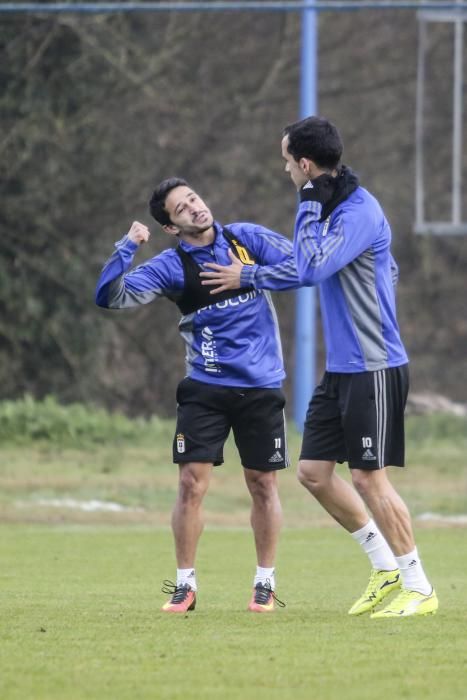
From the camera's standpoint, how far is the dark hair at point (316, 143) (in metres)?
6.63

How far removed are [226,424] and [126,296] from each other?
77 centimetres

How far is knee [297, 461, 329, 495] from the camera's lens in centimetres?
686

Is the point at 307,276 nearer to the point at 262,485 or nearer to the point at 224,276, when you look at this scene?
the point at 224,276

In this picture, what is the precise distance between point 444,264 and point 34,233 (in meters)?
7.21

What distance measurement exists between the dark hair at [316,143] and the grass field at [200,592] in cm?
201

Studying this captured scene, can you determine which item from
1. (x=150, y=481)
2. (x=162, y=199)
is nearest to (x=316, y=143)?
(x=162, y=199)

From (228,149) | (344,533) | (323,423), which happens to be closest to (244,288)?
(323,423)

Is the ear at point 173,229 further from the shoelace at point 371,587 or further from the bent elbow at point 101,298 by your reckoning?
the shoelace at point 371,587

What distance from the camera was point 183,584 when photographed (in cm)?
703

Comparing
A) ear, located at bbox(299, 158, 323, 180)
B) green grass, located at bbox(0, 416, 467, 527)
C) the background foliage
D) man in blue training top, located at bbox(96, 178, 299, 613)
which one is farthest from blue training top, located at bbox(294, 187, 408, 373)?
the background foliage

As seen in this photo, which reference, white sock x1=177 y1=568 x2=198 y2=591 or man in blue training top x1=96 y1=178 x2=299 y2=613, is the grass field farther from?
man in blue training top x1=96 y1=178 x2=299 y2=613

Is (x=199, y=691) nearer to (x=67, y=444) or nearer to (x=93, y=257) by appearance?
(x=67, y=444)

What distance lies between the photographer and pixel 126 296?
7.14 meters

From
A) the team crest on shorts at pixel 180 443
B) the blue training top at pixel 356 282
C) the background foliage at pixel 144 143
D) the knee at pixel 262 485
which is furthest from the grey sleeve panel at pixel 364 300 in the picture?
the background foliage at pixel 144 143
